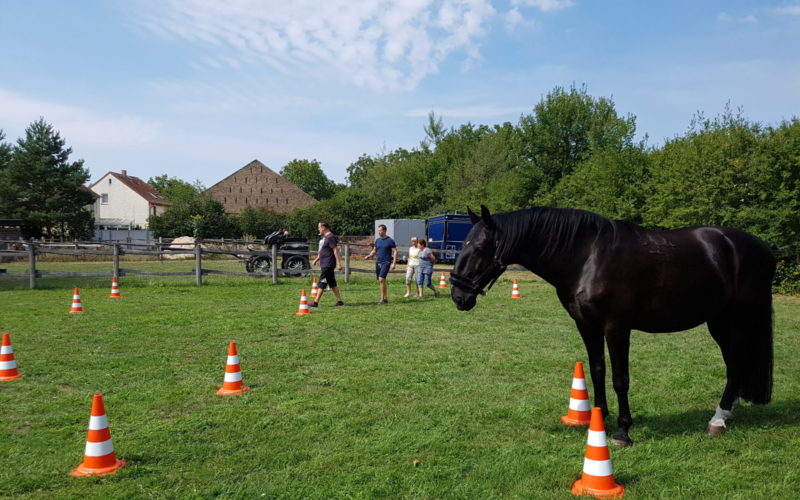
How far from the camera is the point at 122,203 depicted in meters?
62.2

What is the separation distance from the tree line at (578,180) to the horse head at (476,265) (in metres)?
14.5

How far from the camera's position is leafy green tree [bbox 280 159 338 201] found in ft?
290

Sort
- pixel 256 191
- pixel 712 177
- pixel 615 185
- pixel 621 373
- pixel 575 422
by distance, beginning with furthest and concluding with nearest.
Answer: pixel 256 191 → pixel 615 185 → pixel 712 177 → pixel 575 422 → pixel 621 373

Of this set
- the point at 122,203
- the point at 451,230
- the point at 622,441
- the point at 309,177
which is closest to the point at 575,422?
the point at 622,441

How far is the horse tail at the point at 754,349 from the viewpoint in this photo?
4.49 meters

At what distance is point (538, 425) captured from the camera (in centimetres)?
442

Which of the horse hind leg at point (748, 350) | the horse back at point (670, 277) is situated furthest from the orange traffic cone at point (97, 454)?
the horse hind leg at point (748, 350)

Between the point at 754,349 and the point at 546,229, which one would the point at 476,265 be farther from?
the point at 754,349

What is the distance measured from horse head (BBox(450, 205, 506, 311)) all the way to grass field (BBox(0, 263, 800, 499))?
1.08 metres

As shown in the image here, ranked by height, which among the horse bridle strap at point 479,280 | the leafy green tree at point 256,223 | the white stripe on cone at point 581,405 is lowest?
the white stripe on cone at point 581,405

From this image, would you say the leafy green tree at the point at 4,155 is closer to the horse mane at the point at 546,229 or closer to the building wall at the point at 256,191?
the building wall at the point at 256,191

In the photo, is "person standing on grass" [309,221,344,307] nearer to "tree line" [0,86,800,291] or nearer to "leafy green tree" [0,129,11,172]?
"tree line" [0,86,800,291]

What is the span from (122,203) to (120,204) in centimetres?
36

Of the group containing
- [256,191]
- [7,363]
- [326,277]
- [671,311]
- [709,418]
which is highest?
[256,191]
